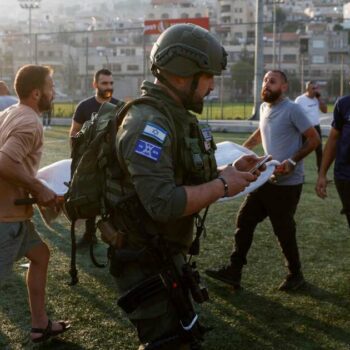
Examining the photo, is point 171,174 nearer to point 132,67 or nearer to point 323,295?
point 323,295

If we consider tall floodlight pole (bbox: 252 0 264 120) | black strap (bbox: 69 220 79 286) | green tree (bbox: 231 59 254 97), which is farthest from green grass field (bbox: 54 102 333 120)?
black strap (bbox: 69 220 79 286)

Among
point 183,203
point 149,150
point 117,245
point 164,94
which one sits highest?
point 164,94

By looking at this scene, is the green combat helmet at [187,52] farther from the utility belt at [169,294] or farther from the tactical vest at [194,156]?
the utility belt at [169,294]

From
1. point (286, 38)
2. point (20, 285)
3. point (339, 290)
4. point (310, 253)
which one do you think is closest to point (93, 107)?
point (20, 285)

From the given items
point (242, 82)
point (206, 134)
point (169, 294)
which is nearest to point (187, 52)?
point (206, 134)

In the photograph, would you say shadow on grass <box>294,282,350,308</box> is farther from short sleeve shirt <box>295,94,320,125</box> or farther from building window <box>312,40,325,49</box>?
building window <box>312,40,325,49</box>

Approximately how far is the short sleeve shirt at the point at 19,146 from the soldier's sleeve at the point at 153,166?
4.16ft

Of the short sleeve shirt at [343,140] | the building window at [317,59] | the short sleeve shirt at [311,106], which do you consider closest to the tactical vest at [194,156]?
the short sleeve shirt at [343,140]

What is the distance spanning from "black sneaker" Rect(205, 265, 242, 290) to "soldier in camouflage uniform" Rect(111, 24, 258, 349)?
2671mm

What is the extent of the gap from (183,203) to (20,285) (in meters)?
3.51

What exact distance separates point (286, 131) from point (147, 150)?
3.23m

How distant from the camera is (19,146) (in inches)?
146

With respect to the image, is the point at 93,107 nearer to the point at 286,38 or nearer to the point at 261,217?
the point at 261,217

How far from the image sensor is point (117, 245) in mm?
2863
